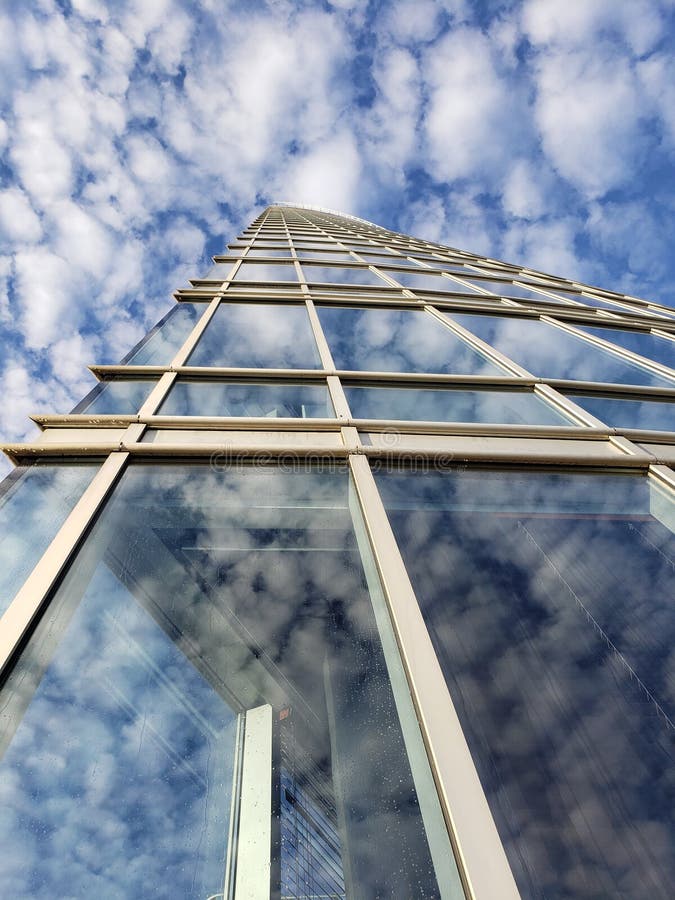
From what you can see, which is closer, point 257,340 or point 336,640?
point 336,640

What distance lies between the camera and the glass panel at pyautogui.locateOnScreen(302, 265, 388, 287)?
852 centimetres

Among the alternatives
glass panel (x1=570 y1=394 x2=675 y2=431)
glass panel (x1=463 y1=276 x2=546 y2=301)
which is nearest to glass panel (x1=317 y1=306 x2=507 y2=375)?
glass panel (x1=570 y1=394 x2=675 y2=431)

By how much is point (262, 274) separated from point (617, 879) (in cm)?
866

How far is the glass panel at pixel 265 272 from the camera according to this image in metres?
8.34

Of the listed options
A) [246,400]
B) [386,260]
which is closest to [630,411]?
[246,400]

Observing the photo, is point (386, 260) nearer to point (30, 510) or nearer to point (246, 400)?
point (246, 400)

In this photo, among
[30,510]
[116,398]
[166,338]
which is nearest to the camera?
[30,510]

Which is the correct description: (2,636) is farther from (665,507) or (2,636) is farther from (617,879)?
(665,507)

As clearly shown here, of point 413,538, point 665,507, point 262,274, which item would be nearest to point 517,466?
point 665,507

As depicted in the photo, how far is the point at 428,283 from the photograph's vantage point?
8.97 m

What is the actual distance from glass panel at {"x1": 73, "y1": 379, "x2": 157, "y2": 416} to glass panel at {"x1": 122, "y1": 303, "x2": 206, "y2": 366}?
0.44m

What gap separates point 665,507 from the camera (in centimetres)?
321

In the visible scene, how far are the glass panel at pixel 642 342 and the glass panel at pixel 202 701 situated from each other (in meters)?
5.16

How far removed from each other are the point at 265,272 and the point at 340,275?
4.43 ft
